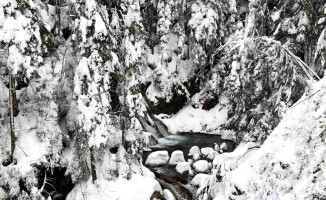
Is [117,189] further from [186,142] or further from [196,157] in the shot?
[186,142]

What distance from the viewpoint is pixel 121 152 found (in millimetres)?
12812

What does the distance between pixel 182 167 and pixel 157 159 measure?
175cm

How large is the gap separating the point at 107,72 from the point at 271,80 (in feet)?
21.1

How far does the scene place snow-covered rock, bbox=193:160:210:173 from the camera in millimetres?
16078

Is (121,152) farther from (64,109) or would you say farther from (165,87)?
(165,87)

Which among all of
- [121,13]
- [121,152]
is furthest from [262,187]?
[121,13]

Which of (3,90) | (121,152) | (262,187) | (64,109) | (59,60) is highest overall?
(59,60)

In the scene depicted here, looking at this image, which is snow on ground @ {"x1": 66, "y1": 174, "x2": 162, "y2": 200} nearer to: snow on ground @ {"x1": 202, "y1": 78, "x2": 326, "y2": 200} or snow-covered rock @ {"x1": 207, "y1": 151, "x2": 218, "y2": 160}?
snow-covered rock @ {"x1": 207, "y1": 151, "x2": 218, "y2": 160}

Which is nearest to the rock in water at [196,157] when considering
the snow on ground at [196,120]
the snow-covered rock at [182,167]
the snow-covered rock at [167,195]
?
the snow-covered rock at [182,167]

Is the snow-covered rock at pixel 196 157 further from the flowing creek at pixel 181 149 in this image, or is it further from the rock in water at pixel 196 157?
the flowing creek at pixel 181 149

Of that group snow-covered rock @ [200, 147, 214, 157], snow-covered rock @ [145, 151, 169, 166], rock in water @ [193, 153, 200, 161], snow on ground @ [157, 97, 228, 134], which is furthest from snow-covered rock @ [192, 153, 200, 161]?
snow on ground @ [157, 97, 228, 134]

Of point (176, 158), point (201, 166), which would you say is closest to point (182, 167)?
point (201, 166)

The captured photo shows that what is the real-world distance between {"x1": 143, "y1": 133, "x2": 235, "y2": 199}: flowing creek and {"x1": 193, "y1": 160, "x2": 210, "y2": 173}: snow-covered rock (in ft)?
2.50

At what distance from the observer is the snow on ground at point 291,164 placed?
504cm
